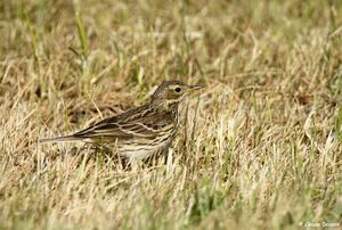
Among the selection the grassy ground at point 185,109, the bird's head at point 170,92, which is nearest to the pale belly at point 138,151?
the grassy ground at point 185,109

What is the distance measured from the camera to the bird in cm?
741

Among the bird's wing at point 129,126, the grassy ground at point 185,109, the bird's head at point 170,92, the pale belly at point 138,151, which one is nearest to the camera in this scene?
the grassy ground at point 185,109

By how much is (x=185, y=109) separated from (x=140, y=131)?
3.76 feet

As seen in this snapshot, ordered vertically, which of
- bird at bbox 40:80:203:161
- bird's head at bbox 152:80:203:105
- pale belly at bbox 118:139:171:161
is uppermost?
Result: bird's head at bbox 152:80:203:105

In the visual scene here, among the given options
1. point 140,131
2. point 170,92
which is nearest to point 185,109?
point 170,92

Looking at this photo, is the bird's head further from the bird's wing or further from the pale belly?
the pale belly

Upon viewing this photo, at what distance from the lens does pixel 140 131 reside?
763cm

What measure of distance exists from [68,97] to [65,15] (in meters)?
2.20

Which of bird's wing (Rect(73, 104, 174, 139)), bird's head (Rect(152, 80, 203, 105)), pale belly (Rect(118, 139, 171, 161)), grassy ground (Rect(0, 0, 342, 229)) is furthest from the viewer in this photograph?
bird's head (Rect(152, 80, 203, 105))

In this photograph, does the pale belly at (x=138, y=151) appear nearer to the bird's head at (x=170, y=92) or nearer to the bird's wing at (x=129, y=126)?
the bird's wing at (x=129, y=126)

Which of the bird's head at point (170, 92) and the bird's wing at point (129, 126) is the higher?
the bird's head at point (170, 92)

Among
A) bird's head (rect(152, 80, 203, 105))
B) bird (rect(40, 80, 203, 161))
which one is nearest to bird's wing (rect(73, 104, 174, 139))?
bird (rect(40, 80, 203, 161))

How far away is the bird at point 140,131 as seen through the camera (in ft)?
24.3

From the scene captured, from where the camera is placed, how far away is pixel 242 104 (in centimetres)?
849
